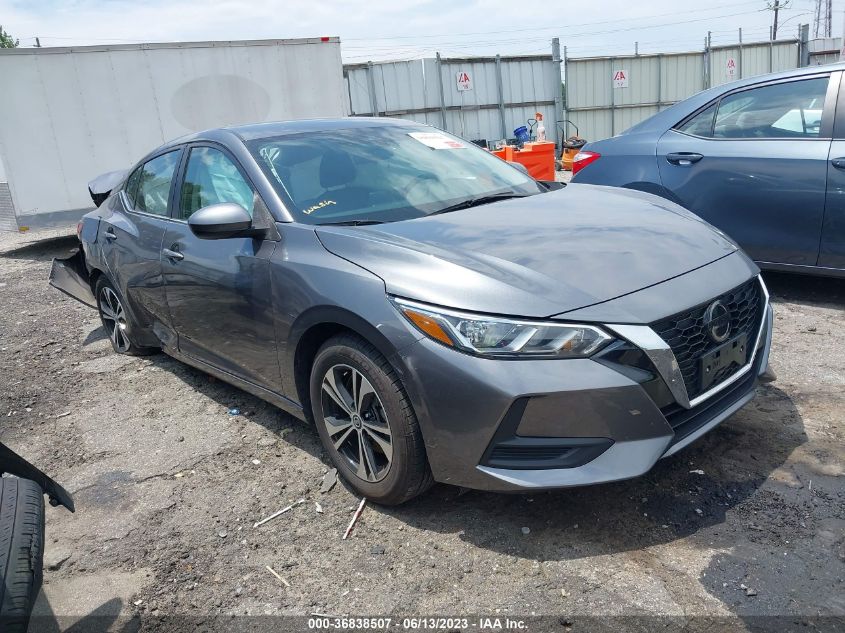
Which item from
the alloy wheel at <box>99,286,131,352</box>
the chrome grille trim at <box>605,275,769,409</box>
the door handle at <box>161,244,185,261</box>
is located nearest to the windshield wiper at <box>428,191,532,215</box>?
the chrome grille trim at <box>605,275,769,409</box>

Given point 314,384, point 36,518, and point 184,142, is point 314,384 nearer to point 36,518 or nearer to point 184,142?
point 36,518

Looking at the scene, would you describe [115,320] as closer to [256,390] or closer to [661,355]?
[256,390]

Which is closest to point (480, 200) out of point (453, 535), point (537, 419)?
point (537, 419)

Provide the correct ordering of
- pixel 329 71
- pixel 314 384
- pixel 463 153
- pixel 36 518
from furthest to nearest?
pixel 329 71 < pixel 463 153 < pixel 314 384 < pixel 36 518

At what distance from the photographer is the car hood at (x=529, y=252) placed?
2.38 m

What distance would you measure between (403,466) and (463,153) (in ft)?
6.86

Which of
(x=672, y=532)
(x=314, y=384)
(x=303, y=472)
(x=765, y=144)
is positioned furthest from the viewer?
(x=765, y=144)

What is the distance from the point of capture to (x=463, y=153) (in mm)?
3990

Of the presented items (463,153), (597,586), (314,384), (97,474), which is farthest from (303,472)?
(463,153)

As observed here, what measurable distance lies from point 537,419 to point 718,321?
85cm

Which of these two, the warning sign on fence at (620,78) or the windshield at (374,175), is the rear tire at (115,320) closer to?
the windshield at (374,175)

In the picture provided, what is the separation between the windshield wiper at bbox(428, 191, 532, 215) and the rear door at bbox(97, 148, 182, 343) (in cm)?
177

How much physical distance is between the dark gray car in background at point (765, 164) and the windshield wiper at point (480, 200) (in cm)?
201

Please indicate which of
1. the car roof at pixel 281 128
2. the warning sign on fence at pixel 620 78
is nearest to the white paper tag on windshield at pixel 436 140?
the car roof at pixel 281 128
